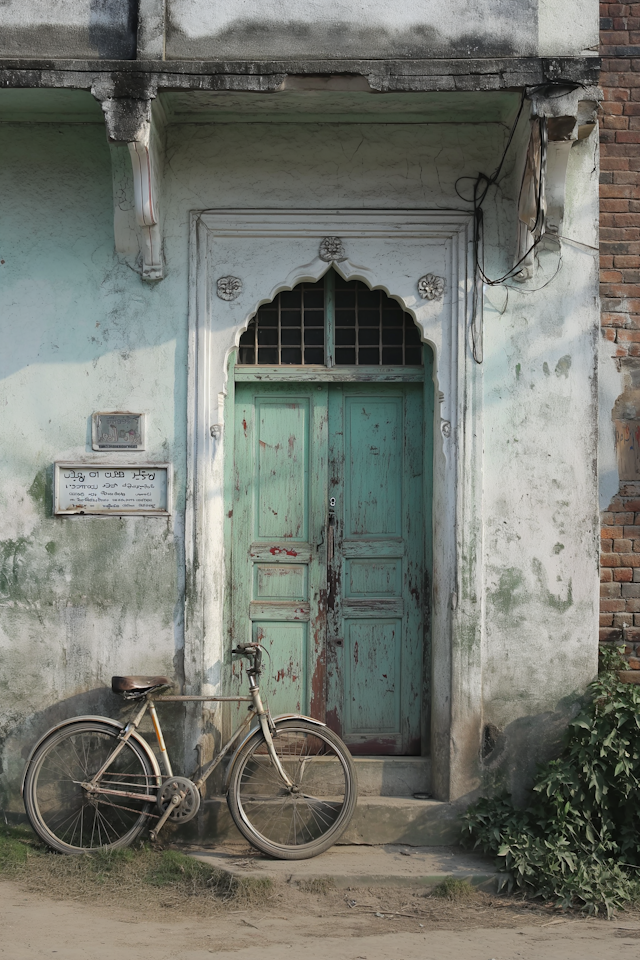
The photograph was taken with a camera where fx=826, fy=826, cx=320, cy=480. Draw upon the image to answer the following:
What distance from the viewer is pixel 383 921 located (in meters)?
4.00

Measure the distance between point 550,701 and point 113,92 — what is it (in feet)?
13.4

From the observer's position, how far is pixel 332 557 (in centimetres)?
509

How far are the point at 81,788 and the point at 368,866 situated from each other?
1.62 meters

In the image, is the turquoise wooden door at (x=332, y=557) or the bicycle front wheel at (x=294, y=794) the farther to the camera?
the turquoise wooden door at (x=332, y=557)

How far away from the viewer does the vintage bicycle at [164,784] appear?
14.7 ft

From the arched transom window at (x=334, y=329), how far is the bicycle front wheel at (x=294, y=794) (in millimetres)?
2186

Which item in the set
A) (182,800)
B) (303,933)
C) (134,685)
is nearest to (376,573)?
(134,685)

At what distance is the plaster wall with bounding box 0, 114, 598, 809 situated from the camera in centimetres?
481

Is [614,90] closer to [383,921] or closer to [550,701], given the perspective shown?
[550,701]

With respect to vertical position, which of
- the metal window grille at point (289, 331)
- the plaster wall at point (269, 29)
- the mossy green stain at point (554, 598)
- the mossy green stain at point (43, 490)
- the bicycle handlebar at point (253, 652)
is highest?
the plaster wall at point (269, 29)

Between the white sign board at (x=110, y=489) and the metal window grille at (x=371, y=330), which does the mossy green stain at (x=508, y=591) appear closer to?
the metal window grille at (x=371, y=330)

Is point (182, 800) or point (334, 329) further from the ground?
point (334, 329)

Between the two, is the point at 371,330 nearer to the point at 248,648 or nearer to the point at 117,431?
the point at 117,431

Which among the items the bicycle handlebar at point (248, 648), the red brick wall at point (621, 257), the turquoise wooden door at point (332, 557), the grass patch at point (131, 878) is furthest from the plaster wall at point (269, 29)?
the grass patch at point (131, 878)
